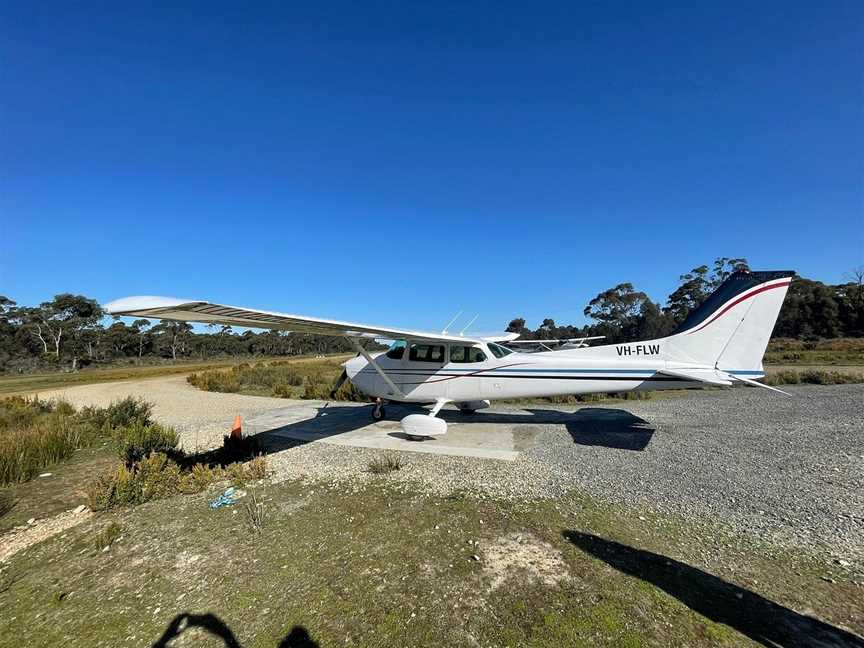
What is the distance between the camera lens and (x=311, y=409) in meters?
12.3

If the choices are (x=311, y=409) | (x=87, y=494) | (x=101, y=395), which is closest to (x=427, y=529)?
(x=87, y=494)

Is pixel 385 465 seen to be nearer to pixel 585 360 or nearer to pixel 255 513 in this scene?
pixel 255 513

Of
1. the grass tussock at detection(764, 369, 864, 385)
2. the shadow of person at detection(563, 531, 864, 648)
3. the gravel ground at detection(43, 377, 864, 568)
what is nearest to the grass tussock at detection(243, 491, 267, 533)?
the gravel ground at detection(43, 377, 864, 568)

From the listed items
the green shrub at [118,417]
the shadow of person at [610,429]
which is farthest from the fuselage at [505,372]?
the green shrub at [118,417]

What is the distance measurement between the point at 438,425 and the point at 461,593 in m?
4.63

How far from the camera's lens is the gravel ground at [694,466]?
4.18 m

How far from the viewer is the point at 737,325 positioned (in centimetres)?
728

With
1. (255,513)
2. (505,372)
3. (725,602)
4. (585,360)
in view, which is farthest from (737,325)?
(255,513)

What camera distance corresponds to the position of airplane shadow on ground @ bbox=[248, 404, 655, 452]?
7.56 m

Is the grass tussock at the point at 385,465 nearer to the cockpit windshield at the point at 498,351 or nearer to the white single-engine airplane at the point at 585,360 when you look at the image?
the white single-engine airplane at the point at 585,360

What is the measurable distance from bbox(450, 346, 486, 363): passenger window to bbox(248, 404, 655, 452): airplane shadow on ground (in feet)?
6.07

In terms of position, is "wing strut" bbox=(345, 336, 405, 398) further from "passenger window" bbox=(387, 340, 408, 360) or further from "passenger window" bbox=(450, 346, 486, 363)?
"passenger window" bbox=(450, 346, 486, 363)

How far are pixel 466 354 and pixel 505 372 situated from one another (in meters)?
1.06

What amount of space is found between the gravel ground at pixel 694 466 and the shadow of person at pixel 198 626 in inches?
113
